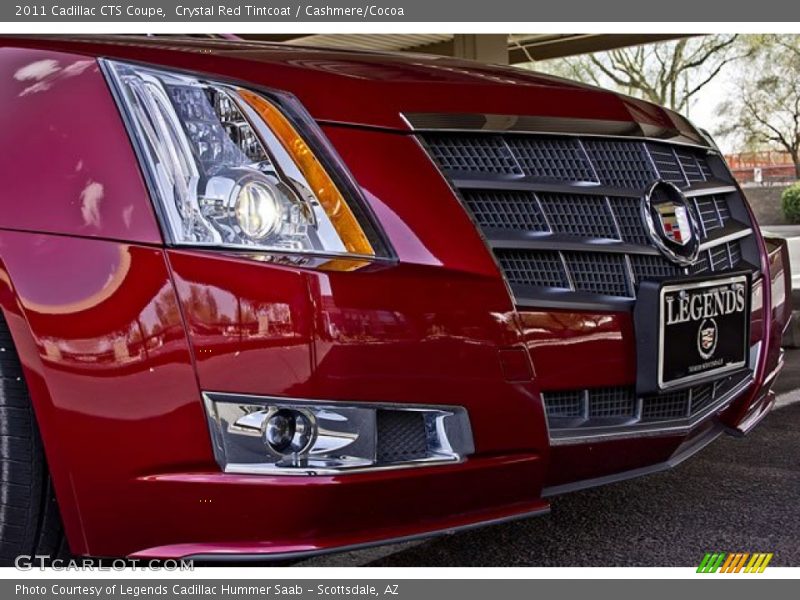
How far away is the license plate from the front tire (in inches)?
51.4

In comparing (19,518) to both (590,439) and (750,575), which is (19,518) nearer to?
(590,439)

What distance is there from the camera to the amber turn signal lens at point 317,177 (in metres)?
1.96

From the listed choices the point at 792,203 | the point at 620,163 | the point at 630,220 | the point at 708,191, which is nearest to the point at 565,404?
the point at 630,220

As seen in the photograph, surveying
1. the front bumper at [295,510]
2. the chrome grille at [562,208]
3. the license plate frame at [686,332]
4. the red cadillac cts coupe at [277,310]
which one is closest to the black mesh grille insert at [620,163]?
the chrome grille at [562,208]

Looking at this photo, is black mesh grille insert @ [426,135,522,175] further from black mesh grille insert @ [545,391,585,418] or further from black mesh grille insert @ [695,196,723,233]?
black mesh grille insert @ [695,196,723,233]

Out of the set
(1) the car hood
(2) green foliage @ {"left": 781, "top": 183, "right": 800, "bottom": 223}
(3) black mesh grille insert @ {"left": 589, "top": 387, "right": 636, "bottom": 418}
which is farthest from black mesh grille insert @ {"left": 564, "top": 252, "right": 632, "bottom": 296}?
(2) green foliage @ {"left": 781, "top": 183, "right": 800, "bottom": 223}

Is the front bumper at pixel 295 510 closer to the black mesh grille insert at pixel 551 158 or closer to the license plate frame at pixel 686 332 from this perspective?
the license plate frame at pixel 686 332

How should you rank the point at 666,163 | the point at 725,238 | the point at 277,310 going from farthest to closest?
the point at 725,238 < the point at 666,163 < the point at 277,310

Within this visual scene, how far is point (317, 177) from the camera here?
198cm

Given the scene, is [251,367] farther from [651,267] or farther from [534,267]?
[651,267]

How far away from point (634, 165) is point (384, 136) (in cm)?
71

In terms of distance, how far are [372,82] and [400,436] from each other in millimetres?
723

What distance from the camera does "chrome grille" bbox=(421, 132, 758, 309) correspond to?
214cm
